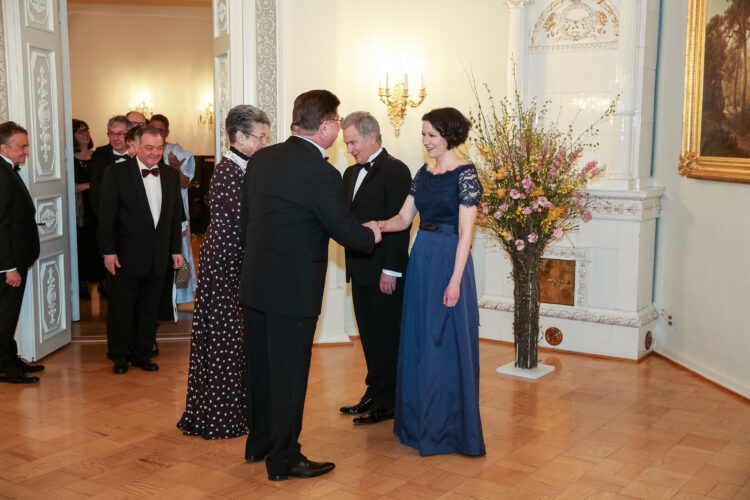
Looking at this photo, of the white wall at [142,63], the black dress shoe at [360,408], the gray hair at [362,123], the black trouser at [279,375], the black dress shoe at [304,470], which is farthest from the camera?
the white wall at [142,63]

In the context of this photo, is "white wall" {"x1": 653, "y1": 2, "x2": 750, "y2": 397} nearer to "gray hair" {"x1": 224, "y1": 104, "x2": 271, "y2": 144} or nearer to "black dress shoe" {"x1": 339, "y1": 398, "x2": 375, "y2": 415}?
"black dress shoe" {"x1": 339, "y1": 398, "x2": 375, "y2": 415}

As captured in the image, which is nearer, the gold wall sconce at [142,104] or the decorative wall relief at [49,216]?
the decorative wall relief at [49,216]

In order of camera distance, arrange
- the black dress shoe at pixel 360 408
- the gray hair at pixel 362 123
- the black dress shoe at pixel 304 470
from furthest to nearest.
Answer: the black dress shoe at pixel 360 408 → the gray hair at pixel 362 123 → the black dress shoe at pixel 304 470

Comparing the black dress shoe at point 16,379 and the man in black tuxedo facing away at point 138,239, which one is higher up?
the man in black tuxedo facing away at point 138,239

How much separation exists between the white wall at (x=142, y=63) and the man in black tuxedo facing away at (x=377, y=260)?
10760 millimetres

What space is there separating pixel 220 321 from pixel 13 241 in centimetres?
199

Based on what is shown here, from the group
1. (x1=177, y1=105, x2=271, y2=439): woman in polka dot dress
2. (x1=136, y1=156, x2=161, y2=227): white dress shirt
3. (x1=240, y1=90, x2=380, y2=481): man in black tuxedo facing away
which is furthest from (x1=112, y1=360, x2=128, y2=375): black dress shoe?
(x1=240, y1=90, x2=380, y2=481): man in black tuxedo facing away

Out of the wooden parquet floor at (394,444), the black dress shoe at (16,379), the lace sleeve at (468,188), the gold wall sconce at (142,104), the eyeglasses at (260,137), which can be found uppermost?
the gold wall sconce at (142,104)

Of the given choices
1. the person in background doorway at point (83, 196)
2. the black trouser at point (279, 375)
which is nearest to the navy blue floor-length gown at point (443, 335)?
the black trouser at point (279, 375)

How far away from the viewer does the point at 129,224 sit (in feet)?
18.4

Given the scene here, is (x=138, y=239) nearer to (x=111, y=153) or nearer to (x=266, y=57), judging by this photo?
(x=266, y=57)

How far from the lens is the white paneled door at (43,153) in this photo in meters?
5.84

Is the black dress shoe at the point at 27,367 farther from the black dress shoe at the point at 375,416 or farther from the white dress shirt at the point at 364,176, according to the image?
the white dress shirt at the point at 364,176

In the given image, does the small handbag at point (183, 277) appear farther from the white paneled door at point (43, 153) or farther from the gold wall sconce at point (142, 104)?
the gold wall sconce at point (142, 104)
